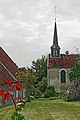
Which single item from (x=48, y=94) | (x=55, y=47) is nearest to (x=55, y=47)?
(x=55, y=47)

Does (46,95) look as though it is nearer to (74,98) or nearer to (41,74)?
(74,98)

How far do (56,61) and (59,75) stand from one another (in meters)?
2.83

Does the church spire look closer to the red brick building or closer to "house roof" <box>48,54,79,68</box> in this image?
"house roof" <box>48,54,79,68</box>

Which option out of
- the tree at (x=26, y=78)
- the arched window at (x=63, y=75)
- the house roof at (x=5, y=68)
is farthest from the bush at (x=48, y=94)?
the tree at (x=26, y=78)

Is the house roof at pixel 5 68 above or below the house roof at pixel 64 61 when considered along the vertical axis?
below

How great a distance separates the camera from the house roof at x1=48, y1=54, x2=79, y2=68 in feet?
177

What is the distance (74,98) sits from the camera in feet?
113

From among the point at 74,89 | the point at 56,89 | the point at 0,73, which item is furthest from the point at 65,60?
the point at 0,73

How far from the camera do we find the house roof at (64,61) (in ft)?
177

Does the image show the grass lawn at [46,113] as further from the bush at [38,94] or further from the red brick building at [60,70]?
the red brick building at [60,70]

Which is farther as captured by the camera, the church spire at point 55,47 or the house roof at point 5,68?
the church spire at point 55,47

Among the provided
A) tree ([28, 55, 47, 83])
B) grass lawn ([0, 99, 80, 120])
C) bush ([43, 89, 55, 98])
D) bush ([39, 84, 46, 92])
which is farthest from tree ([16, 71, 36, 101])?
tree ([28, 55, 47, 83])

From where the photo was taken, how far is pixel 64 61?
180ft

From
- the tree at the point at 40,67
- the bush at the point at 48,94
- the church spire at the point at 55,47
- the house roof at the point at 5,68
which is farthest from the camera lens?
the tree at the point at 40,67
